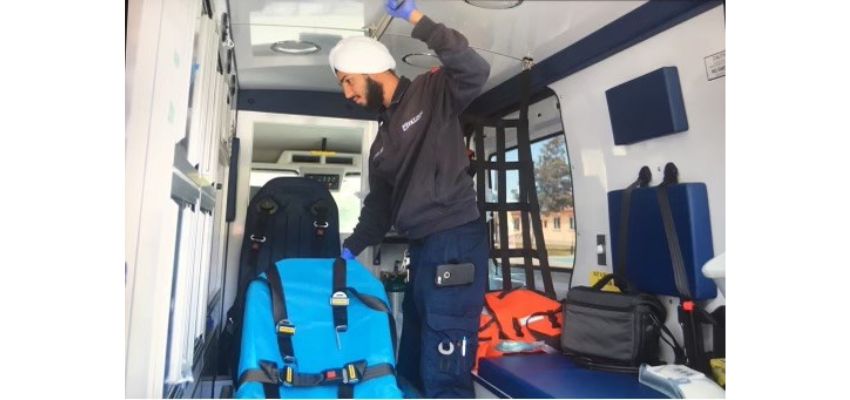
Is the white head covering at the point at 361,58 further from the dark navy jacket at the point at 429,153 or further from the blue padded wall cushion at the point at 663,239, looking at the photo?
the blue padded wall cushion at the point at 663,239

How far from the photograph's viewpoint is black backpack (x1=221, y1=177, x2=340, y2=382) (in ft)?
7.98

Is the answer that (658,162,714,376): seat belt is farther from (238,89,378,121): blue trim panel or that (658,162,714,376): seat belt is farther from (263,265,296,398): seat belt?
(238,89,378,121): blue trim panel

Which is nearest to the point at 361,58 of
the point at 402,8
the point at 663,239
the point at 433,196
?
the point at 402,8

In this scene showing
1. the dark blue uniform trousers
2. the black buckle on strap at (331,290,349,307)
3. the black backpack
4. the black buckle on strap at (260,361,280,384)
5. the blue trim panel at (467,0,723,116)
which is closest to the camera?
the black buckle on strap at (260,361,280,384)

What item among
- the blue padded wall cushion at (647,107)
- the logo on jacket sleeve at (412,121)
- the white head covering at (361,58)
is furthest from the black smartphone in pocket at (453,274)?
the blue padded wall cushion at (647,107)

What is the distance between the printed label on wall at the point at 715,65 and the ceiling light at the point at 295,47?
1534mm

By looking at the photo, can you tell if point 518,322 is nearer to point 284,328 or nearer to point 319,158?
point 284,328

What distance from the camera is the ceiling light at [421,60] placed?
7.55ft

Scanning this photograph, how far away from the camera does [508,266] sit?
252 cm

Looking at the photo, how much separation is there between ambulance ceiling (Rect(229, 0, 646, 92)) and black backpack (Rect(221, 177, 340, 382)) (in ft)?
2.01

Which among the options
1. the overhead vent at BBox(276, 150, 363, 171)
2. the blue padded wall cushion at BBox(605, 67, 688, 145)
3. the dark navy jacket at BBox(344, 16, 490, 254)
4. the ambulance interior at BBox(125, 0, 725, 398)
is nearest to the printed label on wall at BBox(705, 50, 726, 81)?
the ambulance interior at BBox(125, 0, 725, 398)
